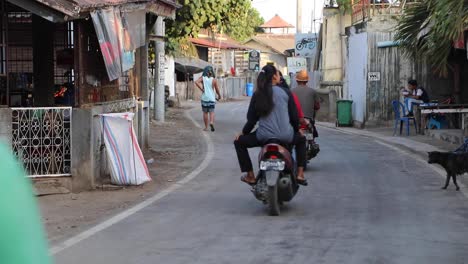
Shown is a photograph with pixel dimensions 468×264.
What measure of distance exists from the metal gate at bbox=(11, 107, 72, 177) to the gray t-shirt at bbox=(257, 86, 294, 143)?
3508 millimetres

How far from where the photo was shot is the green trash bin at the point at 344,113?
27828mm

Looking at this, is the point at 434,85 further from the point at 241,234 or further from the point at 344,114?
the point at 241,234

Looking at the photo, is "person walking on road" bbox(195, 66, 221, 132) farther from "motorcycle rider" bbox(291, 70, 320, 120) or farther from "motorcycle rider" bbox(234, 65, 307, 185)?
"motorcycle rider" bbox(234, 65, 307, 185)

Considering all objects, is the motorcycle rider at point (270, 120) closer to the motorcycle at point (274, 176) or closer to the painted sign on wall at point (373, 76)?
the motorcycle at point (274, 176)

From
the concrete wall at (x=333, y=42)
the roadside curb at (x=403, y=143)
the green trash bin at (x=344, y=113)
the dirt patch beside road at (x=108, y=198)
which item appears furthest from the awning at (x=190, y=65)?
the dirt patch beside road at (x=108, y=198)

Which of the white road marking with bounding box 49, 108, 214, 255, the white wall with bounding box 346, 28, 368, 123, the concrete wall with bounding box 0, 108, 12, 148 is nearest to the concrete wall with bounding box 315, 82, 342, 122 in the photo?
the white wall with bounding box 346, 28, 368, 123

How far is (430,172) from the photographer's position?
13977 millimetres

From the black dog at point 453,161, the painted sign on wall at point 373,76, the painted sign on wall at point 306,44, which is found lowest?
the black dog at point 453,161

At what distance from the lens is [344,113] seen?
27922mm

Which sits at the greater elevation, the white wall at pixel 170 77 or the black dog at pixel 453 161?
the white wall at pixel 170 77

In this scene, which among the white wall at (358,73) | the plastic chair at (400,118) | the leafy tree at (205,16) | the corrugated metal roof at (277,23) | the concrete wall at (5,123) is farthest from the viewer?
the corrugated metal roof at (277,23)

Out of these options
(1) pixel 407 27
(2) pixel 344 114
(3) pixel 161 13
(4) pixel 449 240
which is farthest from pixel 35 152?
(2) pixel 344 114

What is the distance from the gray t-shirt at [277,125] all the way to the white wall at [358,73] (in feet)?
56.9

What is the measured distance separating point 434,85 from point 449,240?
1712 cm
